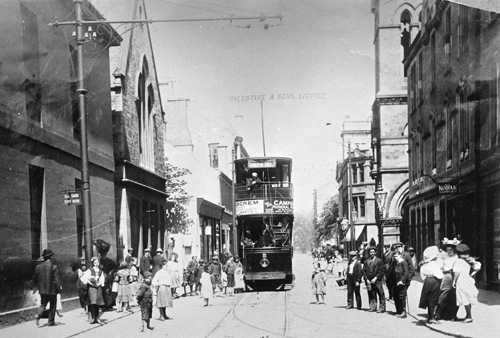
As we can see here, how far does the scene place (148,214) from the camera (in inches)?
1129

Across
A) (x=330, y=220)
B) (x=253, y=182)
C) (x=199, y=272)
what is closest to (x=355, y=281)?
(x=199, y=272)

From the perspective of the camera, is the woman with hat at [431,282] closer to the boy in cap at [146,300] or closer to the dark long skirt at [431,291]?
the dark long skirt at [431,291]

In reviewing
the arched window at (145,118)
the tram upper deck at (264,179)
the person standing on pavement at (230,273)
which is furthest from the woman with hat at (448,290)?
the arched window at (145,118)

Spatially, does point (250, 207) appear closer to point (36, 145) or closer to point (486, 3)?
point (36, 145)

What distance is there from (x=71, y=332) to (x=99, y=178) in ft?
28.3

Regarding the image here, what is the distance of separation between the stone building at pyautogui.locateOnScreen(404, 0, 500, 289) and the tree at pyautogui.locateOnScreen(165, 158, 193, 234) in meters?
15.9

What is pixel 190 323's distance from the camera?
13.7 metres

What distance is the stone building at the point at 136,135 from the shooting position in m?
24.4

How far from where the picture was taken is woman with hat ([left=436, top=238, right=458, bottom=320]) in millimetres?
12398

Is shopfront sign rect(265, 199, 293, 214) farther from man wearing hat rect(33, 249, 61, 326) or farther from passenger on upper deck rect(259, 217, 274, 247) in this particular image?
man wearing hat rect(33, 249, 61, 326)

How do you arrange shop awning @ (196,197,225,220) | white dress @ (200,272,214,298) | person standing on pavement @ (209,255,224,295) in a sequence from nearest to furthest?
A: 1. white dress @ (200,272,214,298)
2. person standing on pavement @ (209,255,224,295)
3. shop awning @ (196,197,225,220)

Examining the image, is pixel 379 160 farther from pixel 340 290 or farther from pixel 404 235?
pixel 340 290

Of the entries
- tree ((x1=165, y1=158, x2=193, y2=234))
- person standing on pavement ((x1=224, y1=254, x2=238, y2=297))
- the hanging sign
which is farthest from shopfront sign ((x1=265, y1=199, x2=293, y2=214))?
tree ((x1=165, y1=158, x2=193, y2=234))

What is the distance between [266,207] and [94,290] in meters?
11.1
